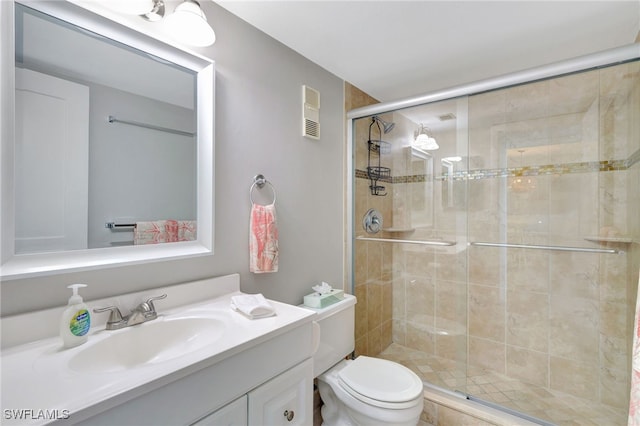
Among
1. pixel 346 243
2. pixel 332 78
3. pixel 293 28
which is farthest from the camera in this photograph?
pixel 346 243

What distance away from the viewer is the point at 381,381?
161cm

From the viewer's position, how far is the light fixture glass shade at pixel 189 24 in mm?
1179

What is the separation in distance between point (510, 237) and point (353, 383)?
5.06 ft

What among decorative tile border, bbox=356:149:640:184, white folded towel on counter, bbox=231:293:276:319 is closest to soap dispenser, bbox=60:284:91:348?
white folded towel on counter, bbox=231:293:276:319

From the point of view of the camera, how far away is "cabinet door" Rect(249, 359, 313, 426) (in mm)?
991

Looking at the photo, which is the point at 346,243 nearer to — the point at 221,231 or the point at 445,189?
the point at 445,189

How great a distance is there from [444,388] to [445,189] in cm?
138

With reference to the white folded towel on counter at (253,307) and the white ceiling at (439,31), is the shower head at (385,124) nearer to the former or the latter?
the white ceiling at (439,31)

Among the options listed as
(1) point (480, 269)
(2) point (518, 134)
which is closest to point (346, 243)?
(1) point (480, 269)

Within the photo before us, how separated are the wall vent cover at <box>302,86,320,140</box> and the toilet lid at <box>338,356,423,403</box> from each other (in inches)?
55.6

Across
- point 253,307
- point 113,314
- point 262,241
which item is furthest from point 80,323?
point 262,241

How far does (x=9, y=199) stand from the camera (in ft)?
3.03

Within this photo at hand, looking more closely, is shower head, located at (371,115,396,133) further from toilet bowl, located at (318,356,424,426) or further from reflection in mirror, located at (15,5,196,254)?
toilet bowl, located at (318,356,424,426)

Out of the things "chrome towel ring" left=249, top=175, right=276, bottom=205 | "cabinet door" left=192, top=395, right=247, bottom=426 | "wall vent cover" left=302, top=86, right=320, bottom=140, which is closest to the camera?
"cabinet door" left=192, top=395, right=247, bottom=426
